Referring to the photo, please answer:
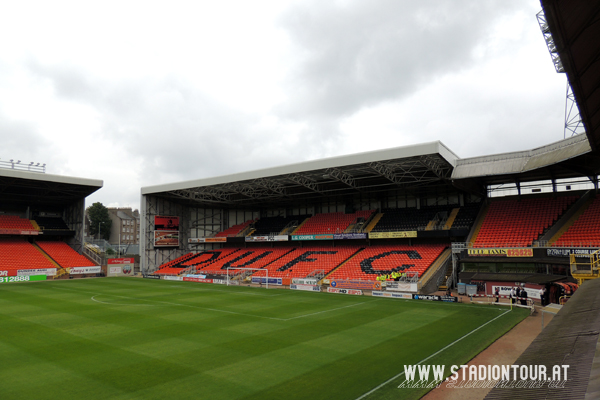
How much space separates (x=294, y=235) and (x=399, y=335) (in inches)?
1213

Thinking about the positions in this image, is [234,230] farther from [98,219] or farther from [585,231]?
[98,219]

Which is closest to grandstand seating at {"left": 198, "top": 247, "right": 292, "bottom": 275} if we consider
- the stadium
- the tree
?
the stadium

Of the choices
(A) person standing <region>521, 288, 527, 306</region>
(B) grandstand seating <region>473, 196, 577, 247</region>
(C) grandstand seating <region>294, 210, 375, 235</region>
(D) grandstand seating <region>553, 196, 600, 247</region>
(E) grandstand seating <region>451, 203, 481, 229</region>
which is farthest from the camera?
(C) grandstand seating <region>294, 210, 375, 235</region>

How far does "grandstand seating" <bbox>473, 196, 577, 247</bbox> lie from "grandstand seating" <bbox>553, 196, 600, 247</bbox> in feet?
6.52

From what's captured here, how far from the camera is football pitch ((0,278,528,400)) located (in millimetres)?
10352

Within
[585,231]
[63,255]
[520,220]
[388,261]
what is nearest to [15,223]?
[63,255]

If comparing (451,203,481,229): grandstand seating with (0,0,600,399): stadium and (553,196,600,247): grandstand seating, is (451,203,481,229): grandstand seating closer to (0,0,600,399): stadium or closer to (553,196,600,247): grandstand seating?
(0,0,600,399): stadium

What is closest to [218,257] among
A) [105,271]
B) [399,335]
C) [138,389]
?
[105,271]

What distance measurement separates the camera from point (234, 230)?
5728 centimetres

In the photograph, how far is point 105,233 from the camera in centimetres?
10769

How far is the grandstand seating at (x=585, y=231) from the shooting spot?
27188 mm

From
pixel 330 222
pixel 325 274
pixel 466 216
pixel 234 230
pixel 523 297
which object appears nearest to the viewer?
pixel 523 297

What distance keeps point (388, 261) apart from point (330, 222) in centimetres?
1235

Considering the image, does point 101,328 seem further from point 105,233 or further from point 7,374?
point 105,233
